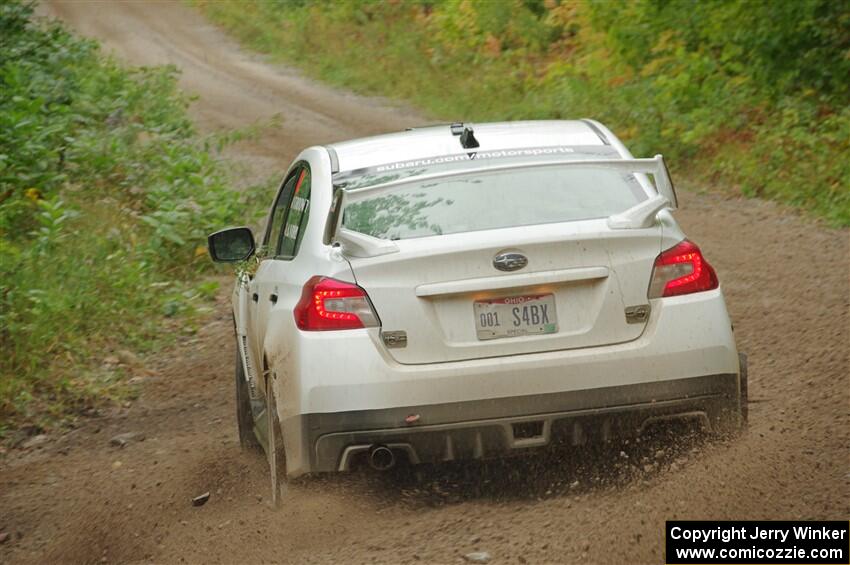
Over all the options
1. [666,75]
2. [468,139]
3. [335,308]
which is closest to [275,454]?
[335,308]

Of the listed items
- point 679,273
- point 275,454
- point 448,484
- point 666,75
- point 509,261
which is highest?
point 666,75

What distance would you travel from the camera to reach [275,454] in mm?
5398

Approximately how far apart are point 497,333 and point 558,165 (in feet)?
2.89

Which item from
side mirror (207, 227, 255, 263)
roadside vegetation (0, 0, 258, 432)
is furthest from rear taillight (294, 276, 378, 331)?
roadside vegetation (0, 0, 258, 432)

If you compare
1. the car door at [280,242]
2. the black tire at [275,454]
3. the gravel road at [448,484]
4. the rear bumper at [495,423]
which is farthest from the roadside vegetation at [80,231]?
the rear bumper at [495,423]

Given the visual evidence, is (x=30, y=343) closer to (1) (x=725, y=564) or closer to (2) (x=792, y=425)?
(2) (x=792, y=425)

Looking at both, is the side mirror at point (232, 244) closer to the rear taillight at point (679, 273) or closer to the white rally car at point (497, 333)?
the white rally car at point (497, 333)

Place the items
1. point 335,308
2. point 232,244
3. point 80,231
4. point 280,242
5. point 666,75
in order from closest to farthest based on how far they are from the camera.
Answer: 1. point 335,308
2. point 280,242
3. point 232,244
4. point 80,231
5. point 666,75

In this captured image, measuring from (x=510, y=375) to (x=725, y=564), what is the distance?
1.09m

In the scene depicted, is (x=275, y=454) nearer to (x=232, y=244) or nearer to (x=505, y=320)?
(x=505, y=320)

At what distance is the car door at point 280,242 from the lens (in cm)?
582

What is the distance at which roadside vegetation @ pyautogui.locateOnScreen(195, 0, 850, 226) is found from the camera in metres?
14.4

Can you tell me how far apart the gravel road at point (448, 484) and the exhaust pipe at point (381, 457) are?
0.28 m

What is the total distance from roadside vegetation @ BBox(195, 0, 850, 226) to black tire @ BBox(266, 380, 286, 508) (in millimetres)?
8253
